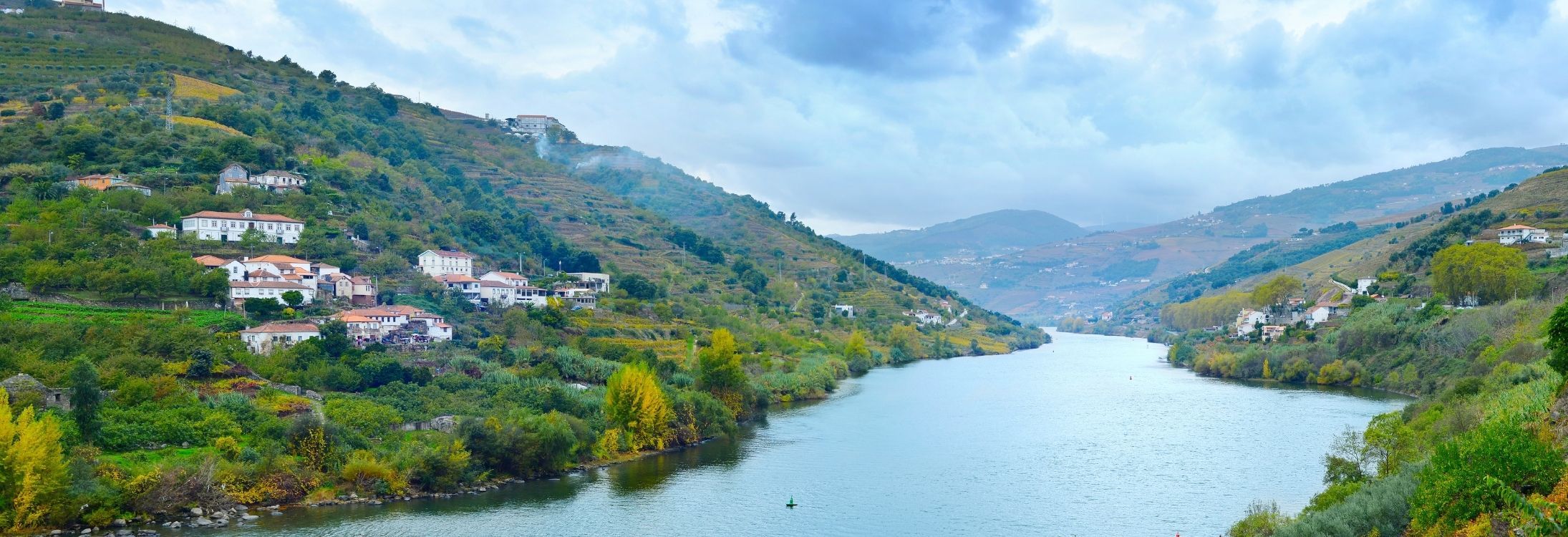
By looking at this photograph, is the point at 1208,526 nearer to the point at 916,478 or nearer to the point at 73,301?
the point at 916,478

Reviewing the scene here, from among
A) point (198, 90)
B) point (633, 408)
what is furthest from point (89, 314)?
point (198, 90)

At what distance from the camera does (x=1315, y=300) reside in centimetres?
9219

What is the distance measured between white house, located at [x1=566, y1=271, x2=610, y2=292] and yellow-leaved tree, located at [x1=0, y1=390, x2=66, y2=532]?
4239 centimetres

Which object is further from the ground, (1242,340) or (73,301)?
(73,301)

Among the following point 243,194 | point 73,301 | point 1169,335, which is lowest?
point 1169,335

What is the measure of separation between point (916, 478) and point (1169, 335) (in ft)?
318

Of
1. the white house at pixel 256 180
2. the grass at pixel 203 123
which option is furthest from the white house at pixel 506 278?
the grass at pixel 203 123

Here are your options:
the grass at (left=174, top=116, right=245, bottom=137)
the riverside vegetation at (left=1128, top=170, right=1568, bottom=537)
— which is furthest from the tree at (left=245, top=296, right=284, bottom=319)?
the riverside vegetation at (left=1128, top=170, right=1568, bottom=537)

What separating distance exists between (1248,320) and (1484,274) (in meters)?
34.2

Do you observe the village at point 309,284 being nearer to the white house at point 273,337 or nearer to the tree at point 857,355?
the white house at point 273,337

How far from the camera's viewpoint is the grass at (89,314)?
39.0m

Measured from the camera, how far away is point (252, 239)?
Result: 2111 inches

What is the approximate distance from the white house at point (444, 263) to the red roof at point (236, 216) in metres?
7.11

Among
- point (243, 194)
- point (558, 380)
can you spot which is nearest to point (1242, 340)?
point (558, 380)
